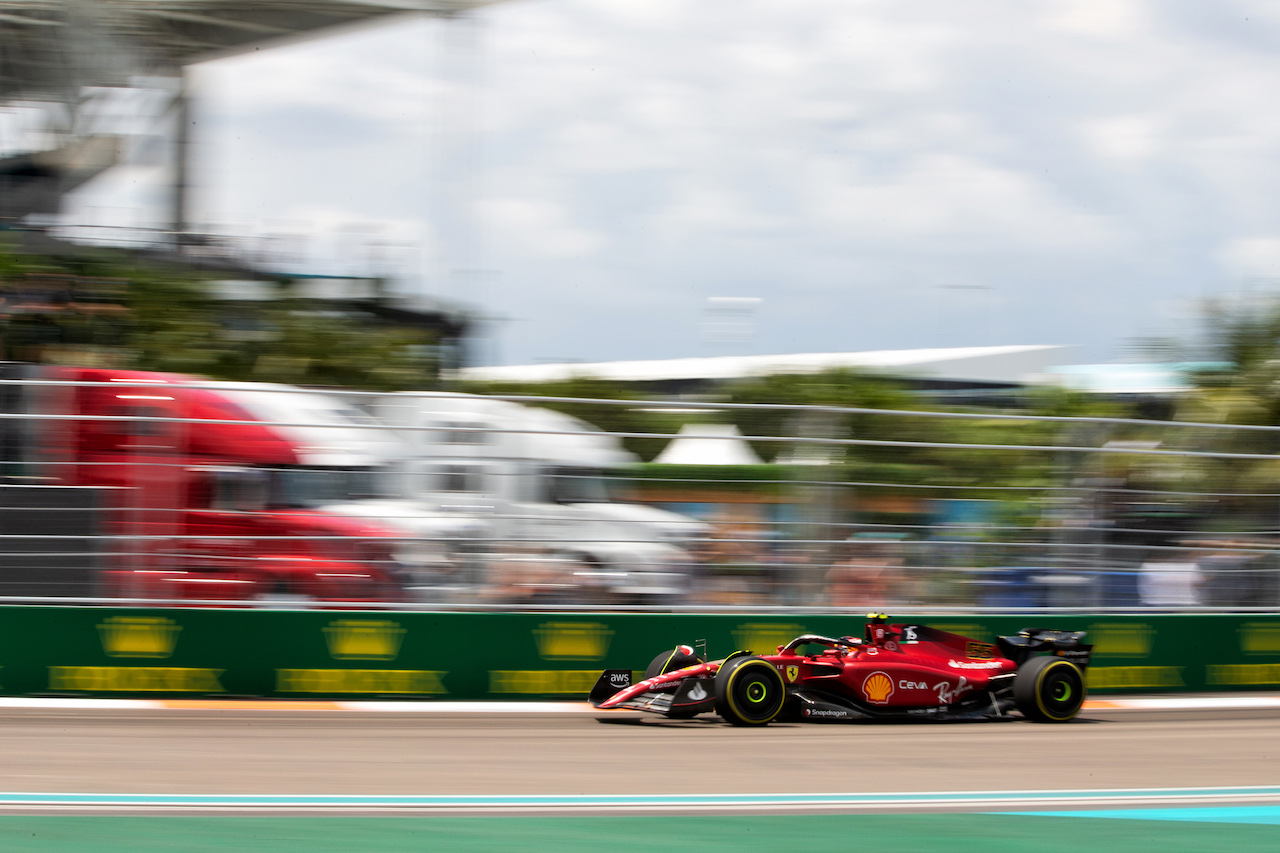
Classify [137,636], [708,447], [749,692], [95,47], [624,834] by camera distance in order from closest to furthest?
[624,834] → [749,692] → [137,636] → [708,447] → [95,47]

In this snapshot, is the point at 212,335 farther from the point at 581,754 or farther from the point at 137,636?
the point at 581,754

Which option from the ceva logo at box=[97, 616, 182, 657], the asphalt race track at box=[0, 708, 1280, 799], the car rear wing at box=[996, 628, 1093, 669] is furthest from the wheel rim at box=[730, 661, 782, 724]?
the ceva logo at box=[97, 616, 182, 657]

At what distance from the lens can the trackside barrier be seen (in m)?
8.18

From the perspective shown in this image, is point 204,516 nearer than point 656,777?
No

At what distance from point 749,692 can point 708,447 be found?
1.79m

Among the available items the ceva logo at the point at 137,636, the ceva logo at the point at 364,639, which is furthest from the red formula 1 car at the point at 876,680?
the ceva logo at the point at 137,636

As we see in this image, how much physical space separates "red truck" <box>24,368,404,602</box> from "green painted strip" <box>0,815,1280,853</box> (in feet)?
11.3

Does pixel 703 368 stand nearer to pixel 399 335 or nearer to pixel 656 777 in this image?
pixel 399 335

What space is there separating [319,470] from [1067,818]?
5.00 m

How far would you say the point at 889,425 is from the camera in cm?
915

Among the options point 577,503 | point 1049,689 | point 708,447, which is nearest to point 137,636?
point 577,503

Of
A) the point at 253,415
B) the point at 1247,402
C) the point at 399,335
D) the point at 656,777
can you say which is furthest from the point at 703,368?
the point at 656,777

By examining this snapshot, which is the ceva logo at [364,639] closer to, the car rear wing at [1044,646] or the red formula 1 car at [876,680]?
the red formula 1 car at [876,680]

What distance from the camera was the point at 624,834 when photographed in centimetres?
497
